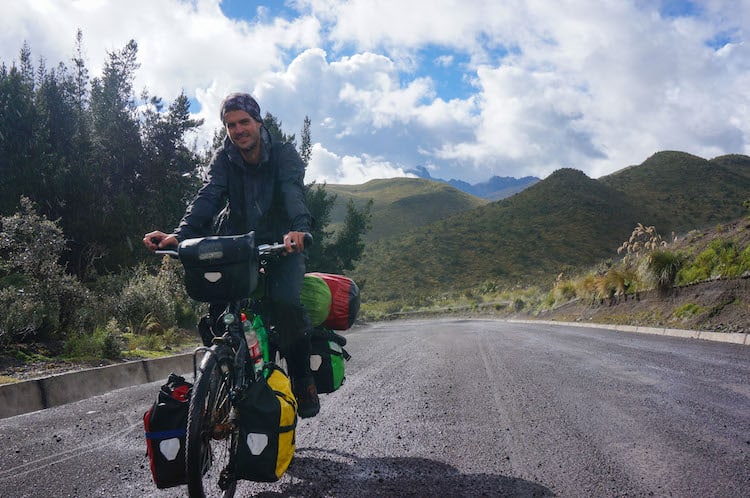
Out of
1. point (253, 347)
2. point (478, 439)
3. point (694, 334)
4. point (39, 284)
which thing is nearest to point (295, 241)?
point (253, 347)

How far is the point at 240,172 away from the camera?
11.8 ft

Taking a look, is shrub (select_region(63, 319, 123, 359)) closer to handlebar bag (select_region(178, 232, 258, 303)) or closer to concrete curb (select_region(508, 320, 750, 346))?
handlebar bag (select_region(178, 232, 258, 303))

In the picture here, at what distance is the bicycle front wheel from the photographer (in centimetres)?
233

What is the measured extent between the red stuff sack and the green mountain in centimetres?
4768

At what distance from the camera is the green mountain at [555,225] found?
187 ft

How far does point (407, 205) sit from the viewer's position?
136000 mm

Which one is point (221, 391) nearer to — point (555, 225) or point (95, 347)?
point (95, 347)

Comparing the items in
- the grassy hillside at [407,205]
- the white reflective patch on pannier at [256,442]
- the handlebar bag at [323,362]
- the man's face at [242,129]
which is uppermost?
the grassy hillside at [407,205]

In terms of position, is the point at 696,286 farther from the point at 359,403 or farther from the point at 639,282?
the point at 359,403

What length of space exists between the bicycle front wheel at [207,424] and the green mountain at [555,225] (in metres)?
48.8

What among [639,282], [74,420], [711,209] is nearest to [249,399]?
[74,420]

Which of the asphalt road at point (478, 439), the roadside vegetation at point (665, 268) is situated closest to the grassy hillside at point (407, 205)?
the roadside vegetation at point (665, 268)

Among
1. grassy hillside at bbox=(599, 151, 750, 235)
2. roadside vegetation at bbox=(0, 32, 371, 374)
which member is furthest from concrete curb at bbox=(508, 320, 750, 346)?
grassy hillside at bbox=(599, 151, 750, 235)

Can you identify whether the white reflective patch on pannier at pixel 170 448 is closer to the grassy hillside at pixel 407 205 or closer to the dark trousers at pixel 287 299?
the dark trousers at pixel 287 299
